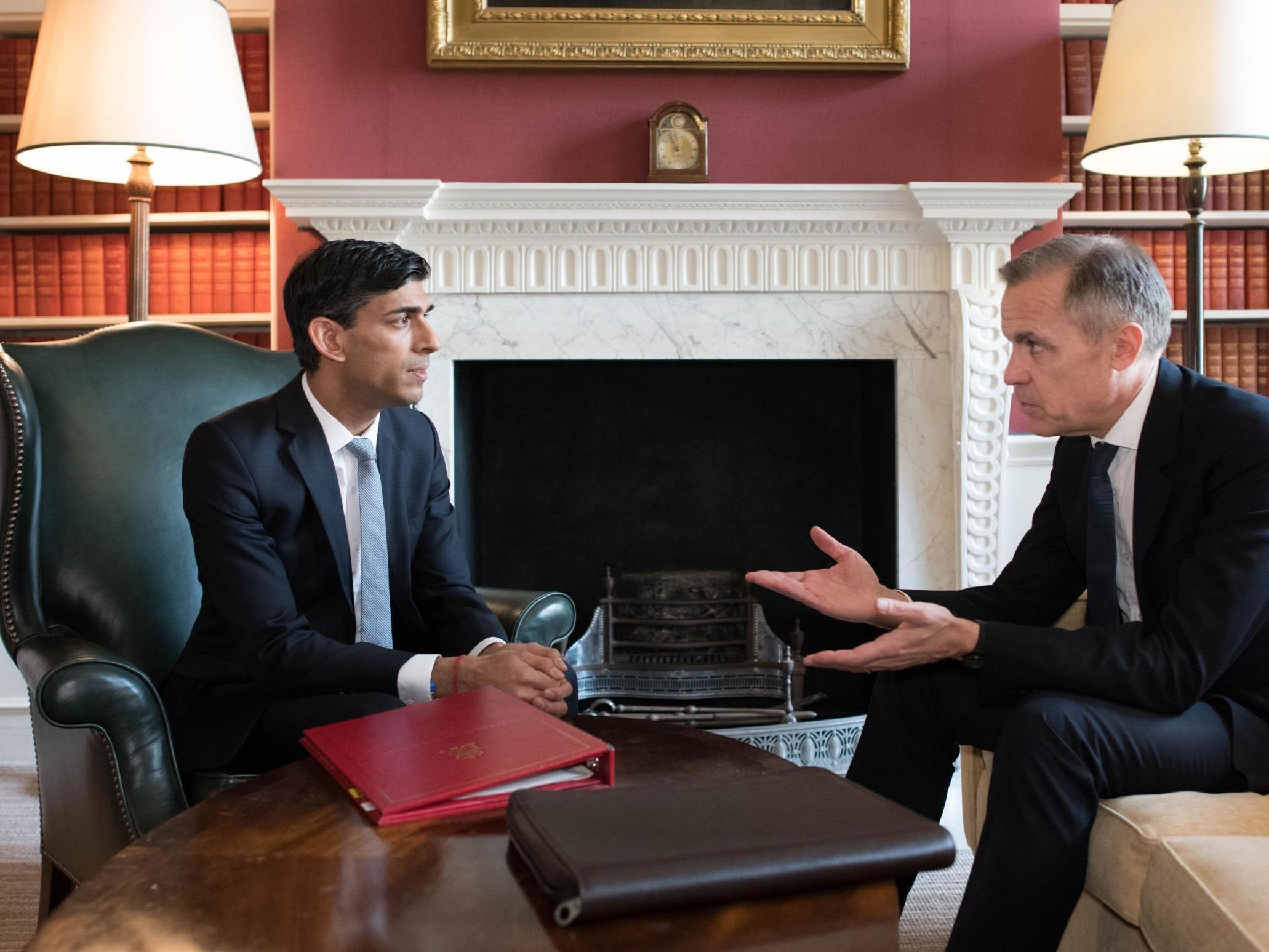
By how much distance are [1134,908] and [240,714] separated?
1116 millimetres

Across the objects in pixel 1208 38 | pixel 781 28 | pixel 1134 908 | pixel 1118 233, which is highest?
pixel 781 28

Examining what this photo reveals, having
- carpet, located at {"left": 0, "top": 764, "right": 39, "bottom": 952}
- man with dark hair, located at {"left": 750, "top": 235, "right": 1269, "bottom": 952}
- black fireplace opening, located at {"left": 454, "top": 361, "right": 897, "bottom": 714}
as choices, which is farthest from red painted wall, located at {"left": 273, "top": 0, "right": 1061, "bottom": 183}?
carpet, located at {"left": 0, "top": 764, "right": 39, "bottom": 952}

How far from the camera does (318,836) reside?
936mm

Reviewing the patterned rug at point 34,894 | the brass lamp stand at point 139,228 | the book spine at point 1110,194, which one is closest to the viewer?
the patterned rug at point 34,894

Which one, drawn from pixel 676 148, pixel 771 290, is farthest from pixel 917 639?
pixel 676 148

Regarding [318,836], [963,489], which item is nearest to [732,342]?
[963,489]

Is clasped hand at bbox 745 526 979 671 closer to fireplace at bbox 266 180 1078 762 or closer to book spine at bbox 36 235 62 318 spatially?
fireplace at bbox 266 180 1078 762

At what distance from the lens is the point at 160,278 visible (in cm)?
300

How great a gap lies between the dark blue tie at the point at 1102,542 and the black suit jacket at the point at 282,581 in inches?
35.5

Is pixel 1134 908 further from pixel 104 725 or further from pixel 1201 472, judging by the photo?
pixel 104 725

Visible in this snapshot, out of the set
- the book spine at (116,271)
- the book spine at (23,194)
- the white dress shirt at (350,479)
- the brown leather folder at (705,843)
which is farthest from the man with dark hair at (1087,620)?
the book spine at (23,194)

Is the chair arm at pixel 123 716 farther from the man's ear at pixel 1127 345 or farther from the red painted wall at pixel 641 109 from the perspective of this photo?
the red painted wall at pixel 641 109

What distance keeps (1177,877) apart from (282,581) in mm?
1158

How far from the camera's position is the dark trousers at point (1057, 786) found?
117cm
